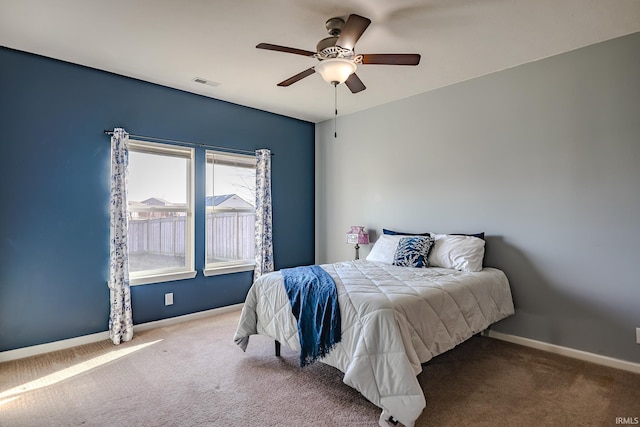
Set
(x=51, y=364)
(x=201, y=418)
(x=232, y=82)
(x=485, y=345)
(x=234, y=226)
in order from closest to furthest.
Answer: (x=201, y=418), (x=51, y=364), (x=485, y=345), (x=232, y=82), (x=234, y=226)

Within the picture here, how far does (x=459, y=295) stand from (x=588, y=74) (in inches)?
87.9

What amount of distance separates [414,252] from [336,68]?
2.00m

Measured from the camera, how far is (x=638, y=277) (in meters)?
2.78

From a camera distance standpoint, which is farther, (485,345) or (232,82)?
(232,82)

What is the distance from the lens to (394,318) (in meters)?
2.10

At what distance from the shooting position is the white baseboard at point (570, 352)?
9.25ft

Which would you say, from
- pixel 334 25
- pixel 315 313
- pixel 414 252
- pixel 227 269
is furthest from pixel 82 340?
pixel 334 25

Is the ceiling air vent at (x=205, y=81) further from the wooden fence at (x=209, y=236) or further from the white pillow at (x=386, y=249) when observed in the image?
the white pillow at (x=386, y=249)

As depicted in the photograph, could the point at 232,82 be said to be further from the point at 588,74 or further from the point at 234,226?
the point at 588,74

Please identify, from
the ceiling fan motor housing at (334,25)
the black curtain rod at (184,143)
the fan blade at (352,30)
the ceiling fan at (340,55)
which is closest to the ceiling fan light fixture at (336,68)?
the ceiling fan at (340,55)

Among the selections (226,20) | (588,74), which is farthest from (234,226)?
(588,74)

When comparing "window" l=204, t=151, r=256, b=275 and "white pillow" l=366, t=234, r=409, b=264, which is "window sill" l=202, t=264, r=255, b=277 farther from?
"white pillow" l=366, t=234, r=409, b=264

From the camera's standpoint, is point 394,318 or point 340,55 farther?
point 340,55

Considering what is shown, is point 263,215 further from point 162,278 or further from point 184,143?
point 162,278
